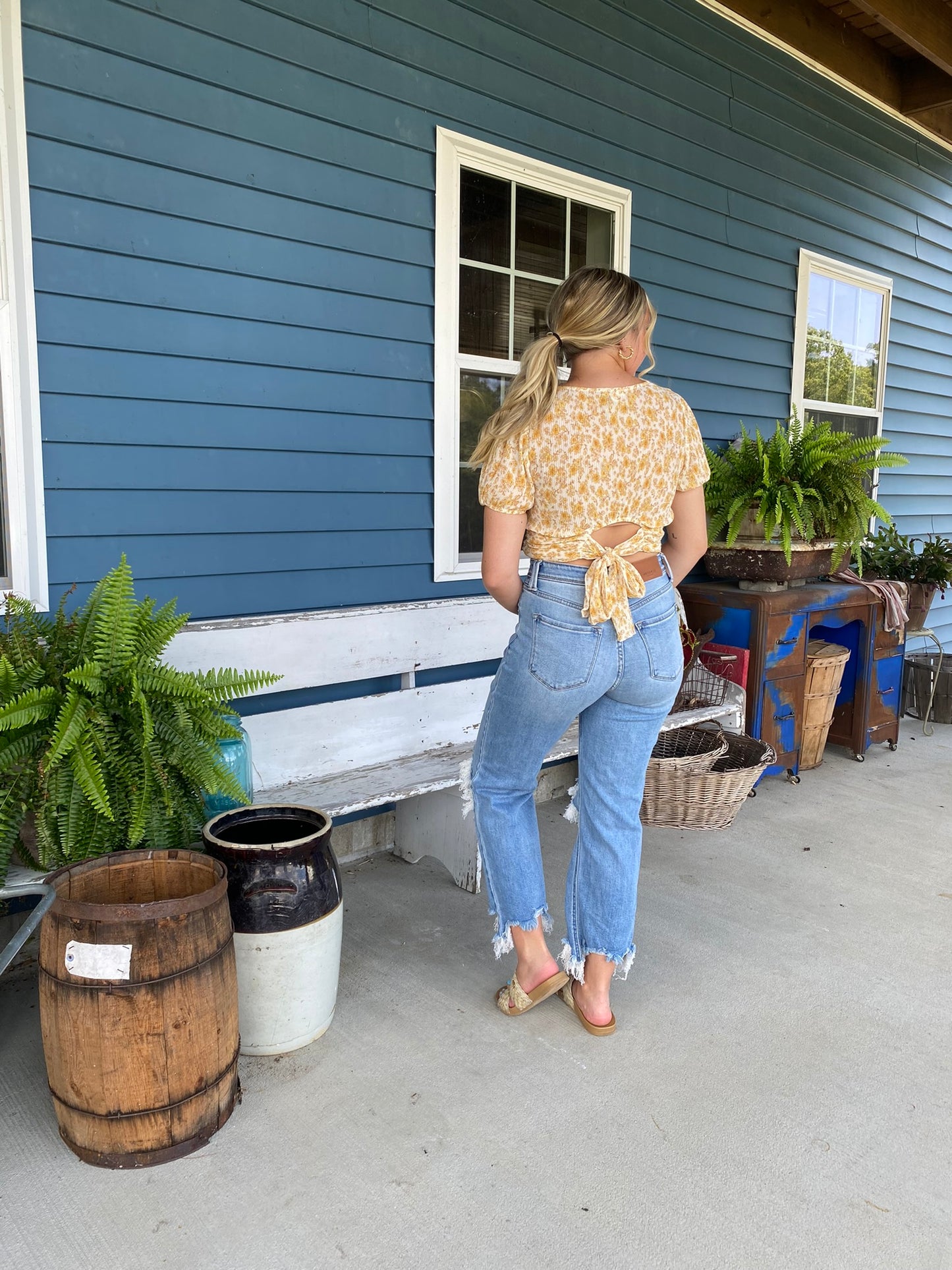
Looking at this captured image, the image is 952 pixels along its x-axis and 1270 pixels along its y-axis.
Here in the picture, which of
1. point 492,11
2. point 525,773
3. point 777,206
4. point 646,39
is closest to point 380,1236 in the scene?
point 525,773

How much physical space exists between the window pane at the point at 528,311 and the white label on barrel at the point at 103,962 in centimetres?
290

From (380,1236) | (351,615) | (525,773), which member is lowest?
(380,1236)

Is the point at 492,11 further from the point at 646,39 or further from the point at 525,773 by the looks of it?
the point at 525,773

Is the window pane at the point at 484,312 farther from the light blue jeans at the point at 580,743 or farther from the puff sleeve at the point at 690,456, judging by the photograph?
the light blue jeans at the point at 580,743

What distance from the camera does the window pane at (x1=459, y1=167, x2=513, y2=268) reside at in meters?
3.68

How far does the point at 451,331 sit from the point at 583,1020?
7.94ft

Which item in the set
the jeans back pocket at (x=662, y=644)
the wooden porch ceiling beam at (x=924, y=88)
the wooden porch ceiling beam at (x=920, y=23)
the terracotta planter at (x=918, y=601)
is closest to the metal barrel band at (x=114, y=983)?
the jeans back pocket at (x=662, y=644)

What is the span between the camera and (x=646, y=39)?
4.27 meters

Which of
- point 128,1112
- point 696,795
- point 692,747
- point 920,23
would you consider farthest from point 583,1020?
point 920,23

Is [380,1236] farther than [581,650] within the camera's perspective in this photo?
No

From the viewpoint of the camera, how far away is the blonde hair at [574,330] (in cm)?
209

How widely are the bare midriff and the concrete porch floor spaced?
3.92ft

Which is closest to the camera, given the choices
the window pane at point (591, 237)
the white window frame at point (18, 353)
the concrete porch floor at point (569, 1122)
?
the concrete porch floor at point (569, 1122)

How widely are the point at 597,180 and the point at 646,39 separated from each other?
752mm
